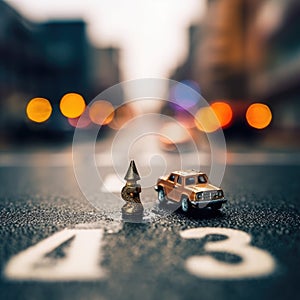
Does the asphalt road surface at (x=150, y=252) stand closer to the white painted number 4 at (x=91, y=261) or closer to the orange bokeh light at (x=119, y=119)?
the white painted number 4 at (x=91, y=261)

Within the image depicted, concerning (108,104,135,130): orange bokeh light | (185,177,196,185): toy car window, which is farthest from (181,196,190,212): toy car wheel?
(108,104,135,130): orange bokeh light

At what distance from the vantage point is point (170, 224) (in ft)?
21.0

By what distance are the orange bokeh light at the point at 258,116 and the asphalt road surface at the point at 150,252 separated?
2864 centimetres

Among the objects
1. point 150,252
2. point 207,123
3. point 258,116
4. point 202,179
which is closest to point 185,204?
point 202,179

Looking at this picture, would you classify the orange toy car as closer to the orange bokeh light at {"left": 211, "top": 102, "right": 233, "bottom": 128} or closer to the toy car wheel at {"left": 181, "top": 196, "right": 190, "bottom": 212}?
the toy car wheel at {"left": 181, "top": 196, "right": 190, "bottom": 212}

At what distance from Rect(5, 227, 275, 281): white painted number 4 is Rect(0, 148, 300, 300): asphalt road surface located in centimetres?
1

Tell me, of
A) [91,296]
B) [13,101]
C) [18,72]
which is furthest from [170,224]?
[18,72]

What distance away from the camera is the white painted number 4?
14.4 ft

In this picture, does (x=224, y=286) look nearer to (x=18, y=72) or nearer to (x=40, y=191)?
(x=40, y=191)

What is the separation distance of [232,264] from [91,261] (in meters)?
1.73

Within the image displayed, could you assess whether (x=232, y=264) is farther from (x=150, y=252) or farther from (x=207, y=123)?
(x=207, y=123)

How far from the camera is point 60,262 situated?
479 centimetres

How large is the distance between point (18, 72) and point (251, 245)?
55262 millimetres

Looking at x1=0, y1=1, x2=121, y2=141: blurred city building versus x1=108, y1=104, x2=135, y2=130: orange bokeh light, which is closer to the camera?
x1=0, y1=1, x2=121, y2=141: blurred city building
